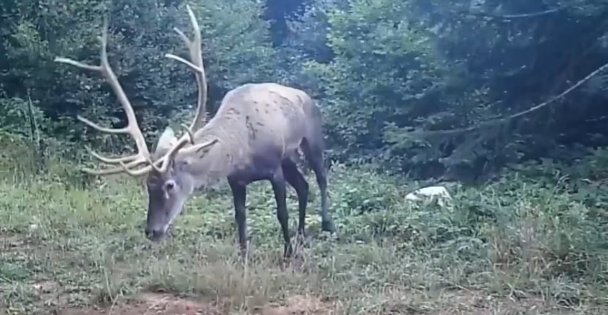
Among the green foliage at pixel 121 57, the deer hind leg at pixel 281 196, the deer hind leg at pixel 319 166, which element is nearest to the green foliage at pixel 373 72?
the green foliage at pixel 121 57

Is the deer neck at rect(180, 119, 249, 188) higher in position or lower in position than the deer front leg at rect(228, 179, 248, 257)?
higher

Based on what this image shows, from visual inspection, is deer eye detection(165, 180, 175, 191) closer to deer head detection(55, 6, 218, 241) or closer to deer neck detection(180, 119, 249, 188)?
deer head detection(55, 6, 218, 241)

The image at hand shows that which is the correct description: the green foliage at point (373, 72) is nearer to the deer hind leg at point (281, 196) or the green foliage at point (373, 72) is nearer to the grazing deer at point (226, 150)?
the grazing deer at point (226, 150)

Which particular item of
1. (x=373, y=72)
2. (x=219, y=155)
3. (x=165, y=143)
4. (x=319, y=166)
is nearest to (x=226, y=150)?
(x=219, y=155)

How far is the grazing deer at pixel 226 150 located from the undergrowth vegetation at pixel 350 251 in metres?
0.34

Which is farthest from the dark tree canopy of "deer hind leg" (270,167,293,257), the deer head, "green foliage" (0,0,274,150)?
the deer head

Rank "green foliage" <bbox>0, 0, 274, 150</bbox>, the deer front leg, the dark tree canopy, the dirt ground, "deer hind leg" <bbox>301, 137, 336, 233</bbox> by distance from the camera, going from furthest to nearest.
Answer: "green foliage" <bbox>0, 0, 274, 150</bbox>, the dark tree canopy, "deer hind leg" <bbox>301, 137, 336, 233</bbox>, the deer front leg, the dirt ground

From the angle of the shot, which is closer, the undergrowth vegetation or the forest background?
the undergrowth vegetation

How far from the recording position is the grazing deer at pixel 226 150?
630 cm

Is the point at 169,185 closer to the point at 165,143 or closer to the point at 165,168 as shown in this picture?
the point at 165,168

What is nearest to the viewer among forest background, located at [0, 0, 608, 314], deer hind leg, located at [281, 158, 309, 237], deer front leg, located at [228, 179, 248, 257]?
forest background, located at [0, 0, 608, 314]

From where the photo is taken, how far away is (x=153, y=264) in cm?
618

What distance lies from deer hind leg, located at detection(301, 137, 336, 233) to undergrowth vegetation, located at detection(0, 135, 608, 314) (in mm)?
104

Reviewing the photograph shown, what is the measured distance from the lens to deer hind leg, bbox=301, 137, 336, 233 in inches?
302
